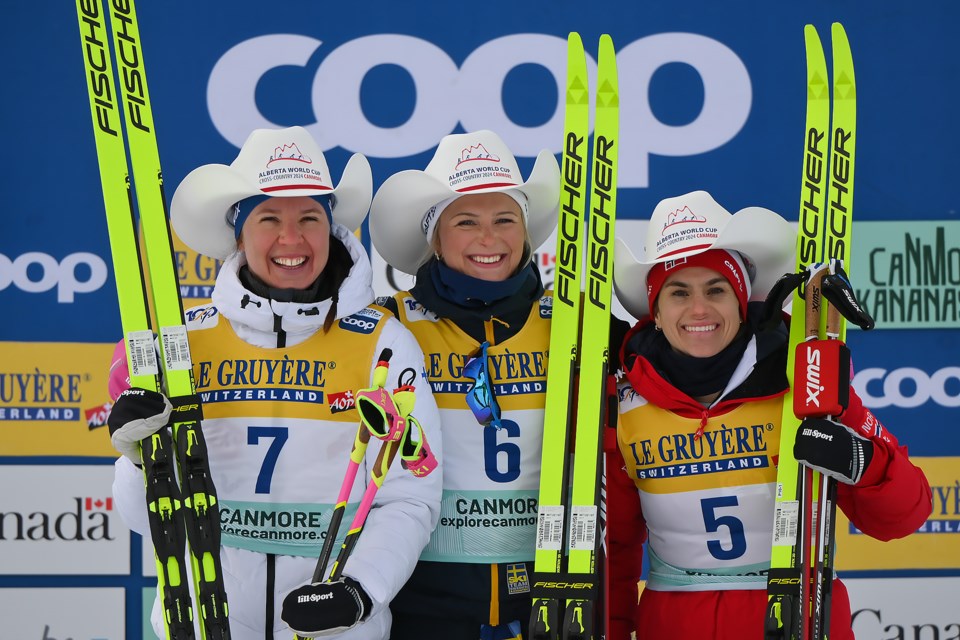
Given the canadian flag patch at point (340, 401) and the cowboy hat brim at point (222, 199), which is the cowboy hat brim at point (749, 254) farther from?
the canadian flag patch at point (340, 401)

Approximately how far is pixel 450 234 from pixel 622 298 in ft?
1.56

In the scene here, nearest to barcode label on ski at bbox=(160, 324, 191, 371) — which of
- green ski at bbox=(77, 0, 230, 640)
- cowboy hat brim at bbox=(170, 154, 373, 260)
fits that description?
green ski at bbox=(77, 0, 230, 640)

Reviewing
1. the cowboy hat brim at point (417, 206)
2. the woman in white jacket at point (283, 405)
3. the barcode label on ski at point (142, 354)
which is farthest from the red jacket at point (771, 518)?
the barcode label on ski at point (142, 354)

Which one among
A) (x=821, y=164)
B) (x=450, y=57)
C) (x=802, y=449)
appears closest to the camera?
(x=802, y=449)

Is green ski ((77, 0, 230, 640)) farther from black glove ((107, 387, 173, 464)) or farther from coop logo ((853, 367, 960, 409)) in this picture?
coop logo ((853, 367, 960, 409))

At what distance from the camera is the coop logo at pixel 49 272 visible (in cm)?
359

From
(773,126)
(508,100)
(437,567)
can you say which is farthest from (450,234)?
(773,126)

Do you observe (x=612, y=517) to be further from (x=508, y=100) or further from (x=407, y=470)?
(x=508, y=100)

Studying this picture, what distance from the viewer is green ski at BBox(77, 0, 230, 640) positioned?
201 cm

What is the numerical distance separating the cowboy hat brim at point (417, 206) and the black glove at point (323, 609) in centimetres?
87

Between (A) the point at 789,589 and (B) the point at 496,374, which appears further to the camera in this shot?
(B) the point at 496,374

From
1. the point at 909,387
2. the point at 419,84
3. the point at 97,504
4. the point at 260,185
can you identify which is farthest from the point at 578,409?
the point at 97,504

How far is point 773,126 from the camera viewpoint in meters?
3.65

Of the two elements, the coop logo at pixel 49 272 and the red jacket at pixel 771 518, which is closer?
the red jacket at pixel 771 518
